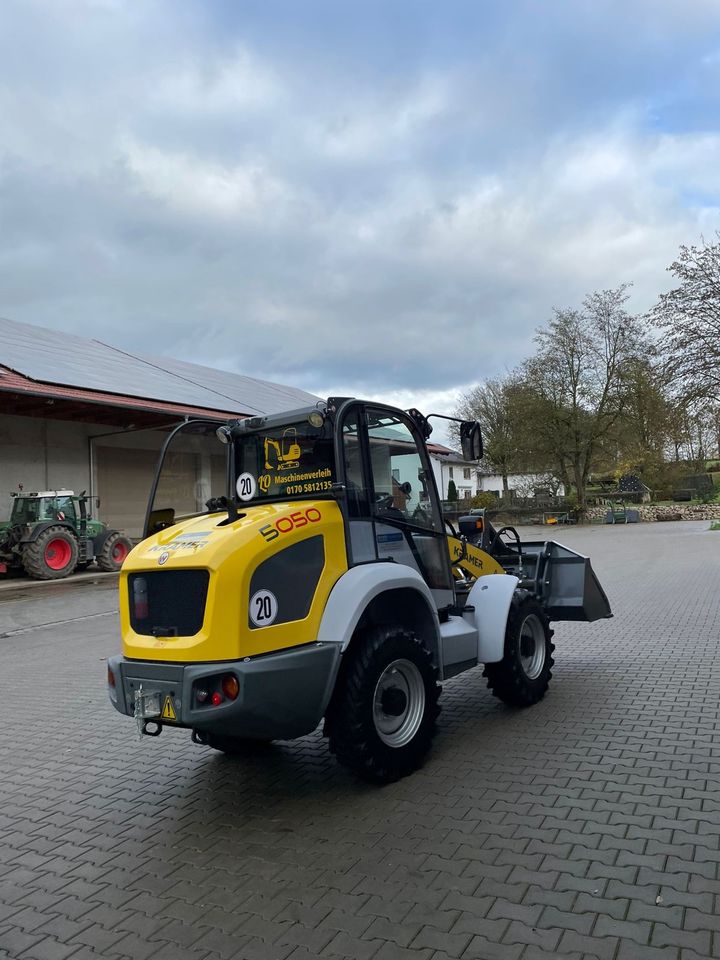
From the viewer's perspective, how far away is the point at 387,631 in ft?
14.9

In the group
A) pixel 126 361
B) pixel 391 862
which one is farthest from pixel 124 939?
pixel 126 361

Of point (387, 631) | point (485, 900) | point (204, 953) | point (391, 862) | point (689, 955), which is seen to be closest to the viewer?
point (689, 955)

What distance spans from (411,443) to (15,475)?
2020 cm

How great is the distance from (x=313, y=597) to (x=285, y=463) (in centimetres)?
110

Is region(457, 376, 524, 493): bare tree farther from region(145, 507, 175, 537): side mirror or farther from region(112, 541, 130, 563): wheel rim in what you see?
region(145, 507, 175, 537): side mirror

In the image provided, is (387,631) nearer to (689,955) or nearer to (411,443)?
(411,443)

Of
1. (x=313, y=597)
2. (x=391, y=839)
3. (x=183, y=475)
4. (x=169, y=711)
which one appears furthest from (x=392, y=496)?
(x=391, y=839)

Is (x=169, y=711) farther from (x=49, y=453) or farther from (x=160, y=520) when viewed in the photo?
(x=49, y=453)

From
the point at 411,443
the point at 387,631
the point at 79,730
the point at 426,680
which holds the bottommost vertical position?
the point at 79,730

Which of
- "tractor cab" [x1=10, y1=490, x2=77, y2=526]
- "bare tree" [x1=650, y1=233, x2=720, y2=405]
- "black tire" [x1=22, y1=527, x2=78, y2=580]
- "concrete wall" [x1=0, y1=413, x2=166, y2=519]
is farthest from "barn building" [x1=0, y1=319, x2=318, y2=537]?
"bare tree" [x1=650, y1=233, x2=720, y2=405]

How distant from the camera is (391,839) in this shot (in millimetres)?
3836

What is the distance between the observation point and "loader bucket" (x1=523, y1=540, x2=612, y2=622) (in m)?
6.92

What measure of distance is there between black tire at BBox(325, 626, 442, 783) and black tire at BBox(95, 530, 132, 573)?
17261 millimetres

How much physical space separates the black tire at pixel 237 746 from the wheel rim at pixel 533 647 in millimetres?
2167
